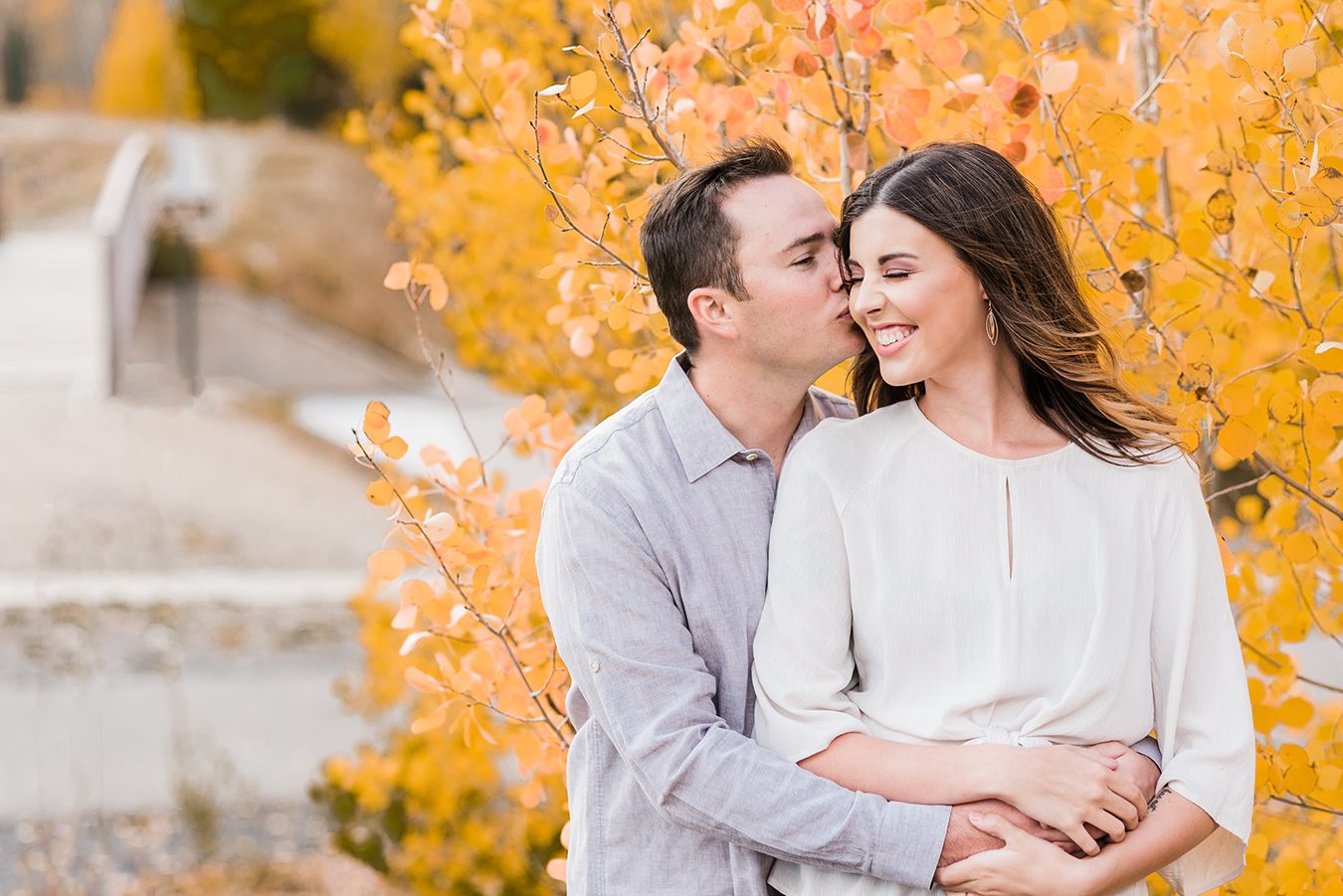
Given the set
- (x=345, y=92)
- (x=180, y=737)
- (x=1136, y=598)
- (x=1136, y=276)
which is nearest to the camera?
(x=1136, y=598)

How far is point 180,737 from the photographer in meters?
5.85

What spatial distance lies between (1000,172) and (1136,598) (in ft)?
1.74

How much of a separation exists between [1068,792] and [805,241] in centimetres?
74

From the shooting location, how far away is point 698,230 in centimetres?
183

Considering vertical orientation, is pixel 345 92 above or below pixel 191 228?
above

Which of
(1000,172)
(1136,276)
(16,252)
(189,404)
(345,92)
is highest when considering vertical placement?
(1000,172)

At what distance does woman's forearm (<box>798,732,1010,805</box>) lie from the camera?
1530mm

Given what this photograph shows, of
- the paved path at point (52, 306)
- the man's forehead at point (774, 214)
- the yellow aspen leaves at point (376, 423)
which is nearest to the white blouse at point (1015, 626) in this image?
the man's forehead at point (774, 214)

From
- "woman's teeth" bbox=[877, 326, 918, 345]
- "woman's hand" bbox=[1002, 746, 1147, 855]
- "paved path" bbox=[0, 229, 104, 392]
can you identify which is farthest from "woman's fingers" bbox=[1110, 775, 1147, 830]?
"paved path" bbox=[0, 229, 104, 392]

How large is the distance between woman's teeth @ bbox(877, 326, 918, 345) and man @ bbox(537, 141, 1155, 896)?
0.34 ft

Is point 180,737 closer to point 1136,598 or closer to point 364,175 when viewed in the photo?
point 1136,598

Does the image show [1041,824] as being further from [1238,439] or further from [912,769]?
[1238,439]

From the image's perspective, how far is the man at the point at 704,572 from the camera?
1562mm

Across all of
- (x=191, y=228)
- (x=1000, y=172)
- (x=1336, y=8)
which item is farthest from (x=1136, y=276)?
(x=191, y=228)
